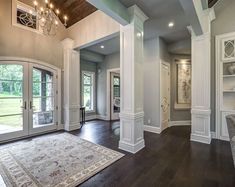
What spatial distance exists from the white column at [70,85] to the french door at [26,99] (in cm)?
37

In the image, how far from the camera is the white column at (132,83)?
3.13 m

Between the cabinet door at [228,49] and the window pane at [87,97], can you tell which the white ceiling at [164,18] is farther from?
the window pane at [87,97]

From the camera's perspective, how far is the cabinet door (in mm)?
3676

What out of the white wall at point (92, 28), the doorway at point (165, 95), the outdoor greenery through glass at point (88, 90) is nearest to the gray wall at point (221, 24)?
the doorway at point (165, 95)

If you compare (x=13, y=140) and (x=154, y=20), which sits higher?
(x=154, y=20)

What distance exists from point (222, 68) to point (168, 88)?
1861 mm

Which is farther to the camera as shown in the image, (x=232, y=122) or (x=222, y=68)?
(x=222, y=68)

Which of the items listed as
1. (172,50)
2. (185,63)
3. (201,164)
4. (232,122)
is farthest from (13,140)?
(185,63)

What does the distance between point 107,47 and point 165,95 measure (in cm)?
298

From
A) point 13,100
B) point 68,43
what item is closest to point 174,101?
point 68,43

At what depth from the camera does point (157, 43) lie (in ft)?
15.3

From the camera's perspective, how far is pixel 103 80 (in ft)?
22.9

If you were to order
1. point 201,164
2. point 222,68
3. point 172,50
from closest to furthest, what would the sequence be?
point 201,164, point 222,68, point 172,50

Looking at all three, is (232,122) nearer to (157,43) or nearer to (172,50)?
(157,43)
